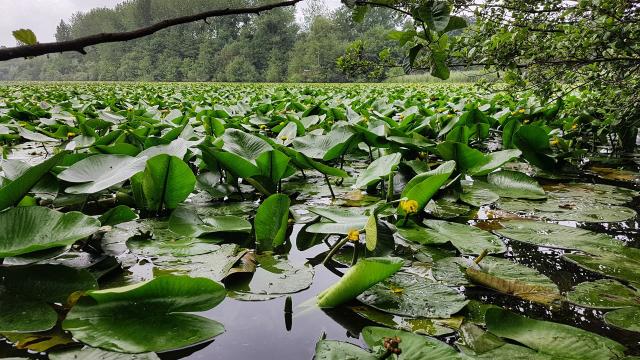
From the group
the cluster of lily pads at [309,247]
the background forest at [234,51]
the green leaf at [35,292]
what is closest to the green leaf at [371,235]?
the cluster of lily pads at [309,247]

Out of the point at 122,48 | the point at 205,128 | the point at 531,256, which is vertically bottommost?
the point at 531,256

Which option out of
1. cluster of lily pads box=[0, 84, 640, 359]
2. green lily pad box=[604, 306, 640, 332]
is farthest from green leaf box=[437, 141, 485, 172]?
green lily pad box=[604, 306, 640, 332]

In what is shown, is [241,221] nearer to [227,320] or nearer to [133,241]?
[133,241]

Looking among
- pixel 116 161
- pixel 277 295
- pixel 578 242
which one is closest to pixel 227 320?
pixel 277 295

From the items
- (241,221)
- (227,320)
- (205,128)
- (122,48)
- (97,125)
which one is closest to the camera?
(227,320)

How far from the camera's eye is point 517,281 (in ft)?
2.45

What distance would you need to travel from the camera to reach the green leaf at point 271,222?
2.94ft

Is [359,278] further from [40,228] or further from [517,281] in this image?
[40,228]

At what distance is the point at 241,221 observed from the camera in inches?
39.5

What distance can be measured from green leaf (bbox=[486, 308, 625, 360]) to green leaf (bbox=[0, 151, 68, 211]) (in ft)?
Result: 2.35

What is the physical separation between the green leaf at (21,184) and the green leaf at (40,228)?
0.03 meters

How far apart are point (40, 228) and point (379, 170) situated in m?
0.82

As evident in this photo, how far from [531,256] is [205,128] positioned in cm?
158

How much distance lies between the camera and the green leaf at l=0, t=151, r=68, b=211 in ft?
2.33
